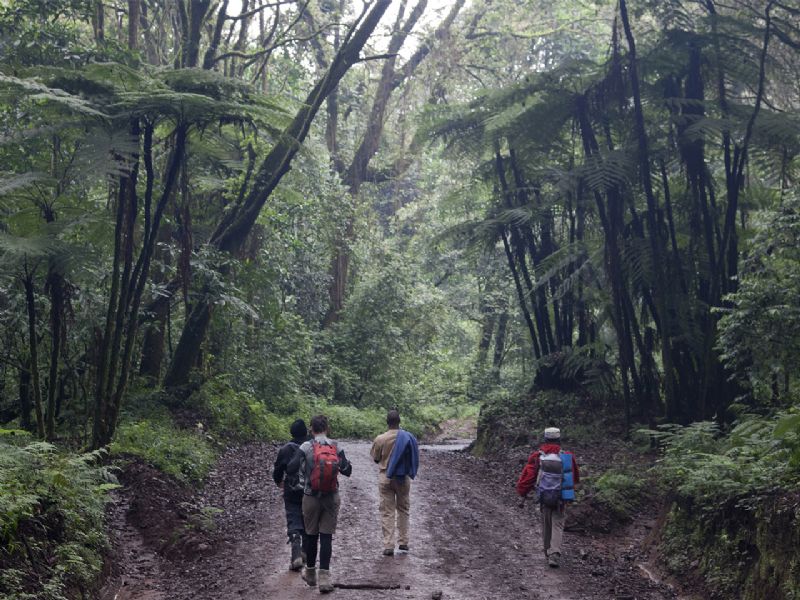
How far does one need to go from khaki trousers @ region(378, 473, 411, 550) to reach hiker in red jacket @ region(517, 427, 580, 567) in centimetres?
132

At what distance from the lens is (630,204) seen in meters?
14.5

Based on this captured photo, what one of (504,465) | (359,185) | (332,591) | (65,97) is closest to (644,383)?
(504,465)

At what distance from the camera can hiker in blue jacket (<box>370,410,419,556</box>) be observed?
9094 mm

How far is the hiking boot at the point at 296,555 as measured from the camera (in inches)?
325

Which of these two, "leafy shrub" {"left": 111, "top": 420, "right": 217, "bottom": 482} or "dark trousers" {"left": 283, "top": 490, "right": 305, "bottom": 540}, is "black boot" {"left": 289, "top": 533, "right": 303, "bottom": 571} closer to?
"dark trousers" {"left": 283, "top": 490, "right": 305, "bottom": 540}

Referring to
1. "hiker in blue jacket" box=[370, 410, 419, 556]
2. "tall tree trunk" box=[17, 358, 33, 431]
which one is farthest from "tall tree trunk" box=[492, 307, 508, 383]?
"hiker in blue jacket" box=[370, 410, 419, 556]

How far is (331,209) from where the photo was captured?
85.6 ft

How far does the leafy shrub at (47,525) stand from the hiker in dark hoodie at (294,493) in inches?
70.7

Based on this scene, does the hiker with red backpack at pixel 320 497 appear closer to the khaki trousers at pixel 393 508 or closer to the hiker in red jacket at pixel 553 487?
Answer: the khaki trousers at pixel 393 508

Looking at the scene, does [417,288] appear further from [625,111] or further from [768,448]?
[768,448]

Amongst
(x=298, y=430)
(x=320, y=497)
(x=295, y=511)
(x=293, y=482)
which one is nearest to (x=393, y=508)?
(x=295, y=511)

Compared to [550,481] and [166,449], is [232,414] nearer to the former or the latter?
[166,449]

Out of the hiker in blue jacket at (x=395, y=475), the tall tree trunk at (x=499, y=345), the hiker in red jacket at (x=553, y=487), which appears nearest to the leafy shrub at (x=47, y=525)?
the hiker in blue jacket at (x=395, y=475)

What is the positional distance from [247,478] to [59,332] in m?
4.25
